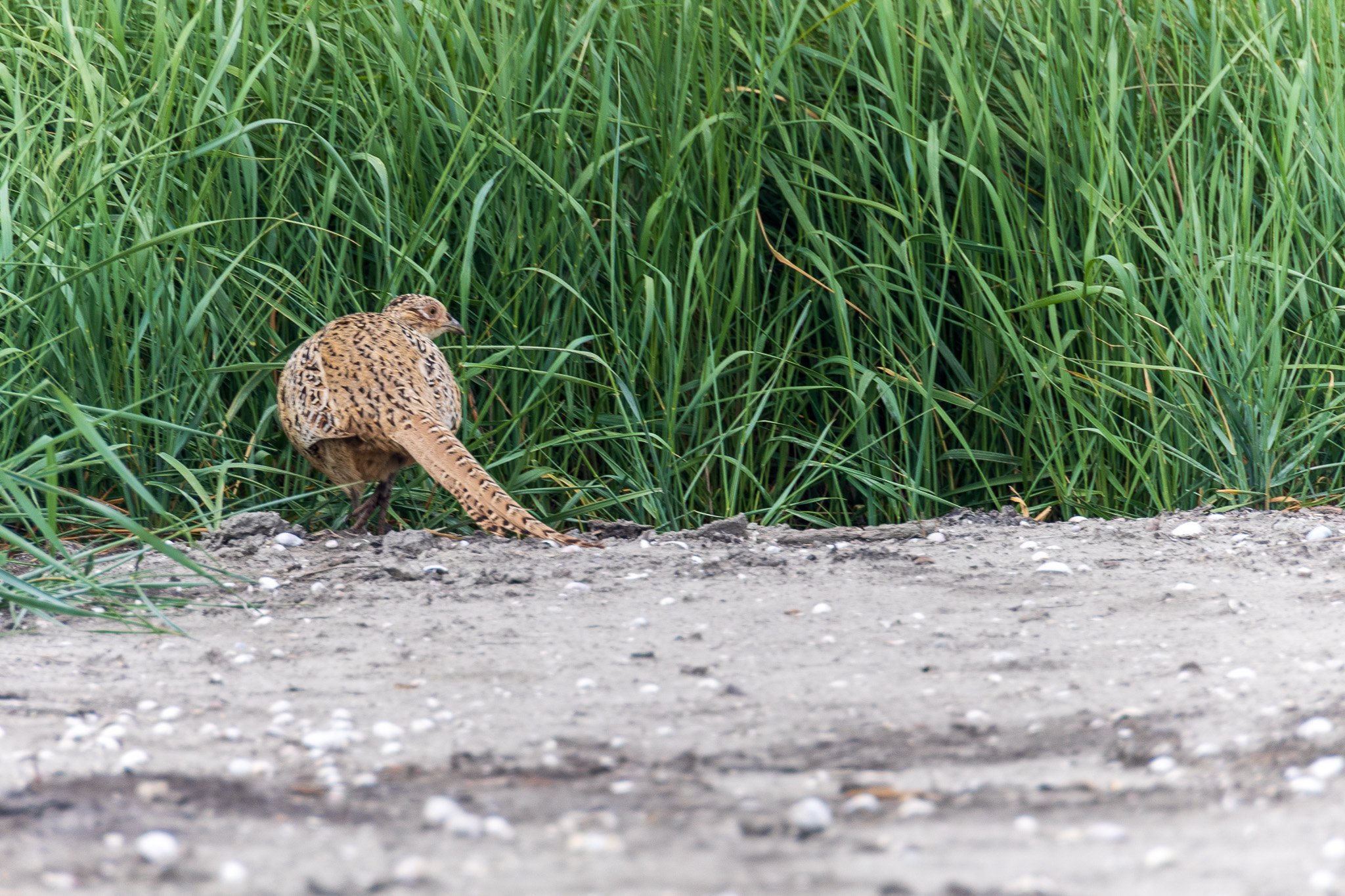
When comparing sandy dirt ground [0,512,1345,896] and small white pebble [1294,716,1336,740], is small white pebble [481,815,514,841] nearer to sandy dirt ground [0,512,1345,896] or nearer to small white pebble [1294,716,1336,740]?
sandy dirt ground [0,512,1345,896]

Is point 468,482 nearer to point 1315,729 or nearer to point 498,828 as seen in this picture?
point 498,828

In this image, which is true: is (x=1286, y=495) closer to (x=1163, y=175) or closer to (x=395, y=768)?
(x=1163, y=175)

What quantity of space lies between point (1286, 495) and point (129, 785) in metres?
3.47

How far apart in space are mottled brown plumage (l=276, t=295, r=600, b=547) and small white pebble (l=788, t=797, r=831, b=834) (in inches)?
73.4

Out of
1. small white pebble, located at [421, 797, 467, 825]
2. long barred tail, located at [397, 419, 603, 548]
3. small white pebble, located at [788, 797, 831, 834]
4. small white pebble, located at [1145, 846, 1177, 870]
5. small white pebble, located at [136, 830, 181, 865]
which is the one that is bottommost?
long barred tail, located at [397, 419, 603, 548]

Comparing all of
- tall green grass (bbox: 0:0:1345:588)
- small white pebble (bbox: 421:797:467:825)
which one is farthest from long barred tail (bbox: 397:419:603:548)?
small white pebble (bbox: 421:797:467:825)

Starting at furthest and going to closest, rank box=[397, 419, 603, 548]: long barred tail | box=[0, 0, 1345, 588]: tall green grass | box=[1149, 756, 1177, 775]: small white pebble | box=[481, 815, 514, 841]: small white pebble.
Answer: box=[0, 0, 1345, 588]: tall green grass < box=[397, 419, 603, 548]: long barred tail < box=[1149, 756, 1177, 775]: small white pebble < box=[481, 815, 514, 841]: small white pebble

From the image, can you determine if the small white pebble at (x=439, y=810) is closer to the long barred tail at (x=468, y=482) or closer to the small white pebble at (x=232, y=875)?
the small white pebble at (x=232, y=875)

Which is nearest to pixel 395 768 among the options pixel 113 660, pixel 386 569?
pixel 113 660

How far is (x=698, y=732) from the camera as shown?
2.35 m

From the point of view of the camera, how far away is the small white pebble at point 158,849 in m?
1.79

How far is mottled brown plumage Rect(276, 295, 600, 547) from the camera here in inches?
150

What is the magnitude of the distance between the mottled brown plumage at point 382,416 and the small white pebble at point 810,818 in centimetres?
187

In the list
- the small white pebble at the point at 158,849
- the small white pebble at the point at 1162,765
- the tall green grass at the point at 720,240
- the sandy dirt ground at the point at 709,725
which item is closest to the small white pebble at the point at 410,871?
the sandy dirt ground at the point at 709,725
